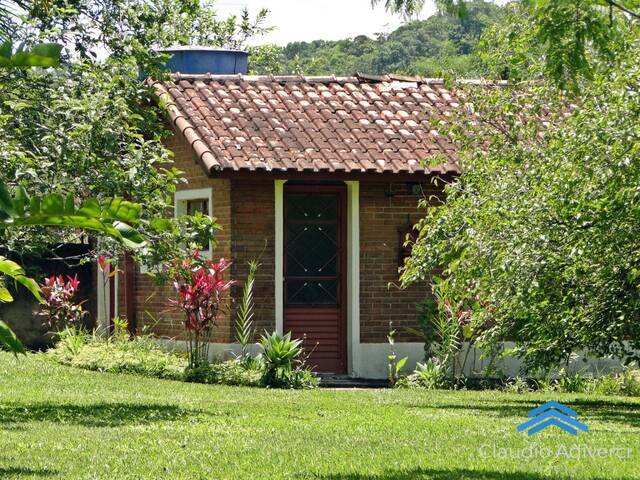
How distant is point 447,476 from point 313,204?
10.9 meters

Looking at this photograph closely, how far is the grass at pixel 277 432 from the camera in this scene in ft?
26.6

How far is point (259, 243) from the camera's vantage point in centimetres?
1769

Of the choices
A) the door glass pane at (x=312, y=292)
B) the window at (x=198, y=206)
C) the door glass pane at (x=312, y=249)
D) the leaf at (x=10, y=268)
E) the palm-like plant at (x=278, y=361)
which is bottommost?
the palm-like plant at (x=278, y=361)

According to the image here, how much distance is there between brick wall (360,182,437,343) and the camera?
18047mm

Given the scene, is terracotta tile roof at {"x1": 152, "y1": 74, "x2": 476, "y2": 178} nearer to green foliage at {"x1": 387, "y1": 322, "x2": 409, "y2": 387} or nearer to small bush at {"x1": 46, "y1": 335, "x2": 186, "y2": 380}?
green foliage at {"x1": 387, "y1": 322, "x2": 409, "y2": 387}

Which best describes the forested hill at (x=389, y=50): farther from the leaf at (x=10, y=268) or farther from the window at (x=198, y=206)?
the leaf at (x=10, y=268)

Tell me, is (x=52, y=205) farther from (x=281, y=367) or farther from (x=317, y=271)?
(x=317, y=271)

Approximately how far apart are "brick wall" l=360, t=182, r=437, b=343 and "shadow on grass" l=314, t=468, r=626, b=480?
10015 mm

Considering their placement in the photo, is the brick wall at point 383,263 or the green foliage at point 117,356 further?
the brick wall at point 383,263

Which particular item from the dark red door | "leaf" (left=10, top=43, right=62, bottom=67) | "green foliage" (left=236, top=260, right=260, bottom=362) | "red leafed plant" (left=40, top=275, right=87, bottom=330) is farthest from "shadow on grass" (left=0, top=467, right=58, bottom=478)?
"red leafed plant" (left=40, top=275, right=87, bottom=330)

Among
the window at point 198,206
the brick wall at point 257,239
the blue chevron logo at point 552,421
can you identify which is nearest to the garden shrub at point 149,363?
the brick wall at point 257,239

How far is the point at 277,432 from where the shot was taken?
34.1 feet

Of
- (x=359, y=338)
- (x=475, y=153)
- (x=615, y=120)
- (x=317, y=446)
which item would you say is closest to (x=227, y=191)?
(x=359, y=338)

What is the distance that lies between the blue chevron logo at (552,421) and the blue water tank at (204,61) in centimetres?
1121
